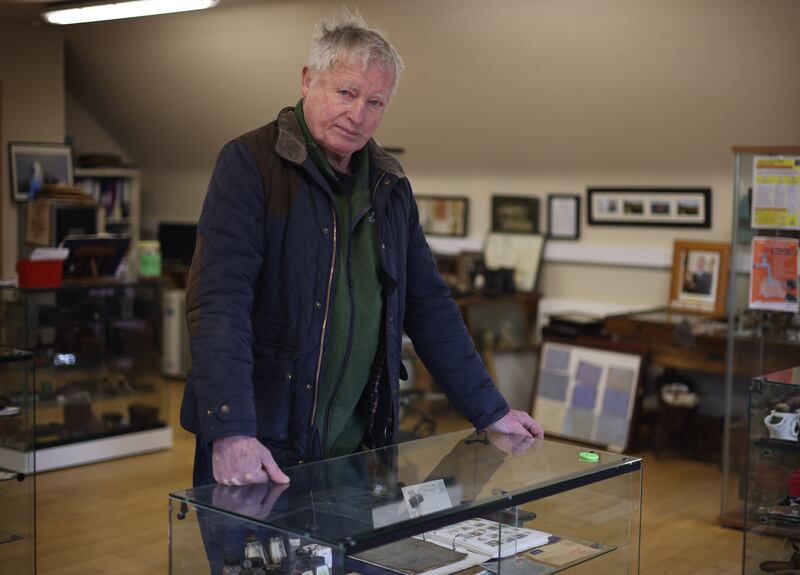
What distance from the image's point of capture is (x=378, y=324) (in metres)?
2.41

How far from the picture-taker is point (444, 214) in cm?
805

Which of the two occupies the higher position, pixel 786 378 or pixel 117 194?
pixel 117 194

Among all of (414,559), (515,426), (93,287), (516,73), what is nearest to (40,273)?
(93,287)

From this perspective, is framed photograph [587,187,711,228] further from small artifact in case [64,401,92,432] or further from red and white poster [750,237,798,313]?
small artifact in case [64,401,92,432]

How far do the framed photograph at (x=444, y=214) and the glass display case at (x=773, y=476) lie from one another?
13.7 ft

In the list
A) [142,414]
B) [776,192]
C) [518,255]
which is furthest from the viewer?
[518,255]

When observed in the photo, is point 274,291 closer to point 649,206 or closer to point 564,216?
point 649,206

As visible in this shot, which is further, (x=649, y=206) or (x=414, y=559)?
(x=649, y=206)

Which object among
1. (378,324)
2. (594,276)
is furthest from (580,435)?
(378,324)

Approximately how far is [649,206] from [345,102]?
16.0ft

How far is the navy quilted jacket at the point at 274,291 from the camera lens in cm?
210

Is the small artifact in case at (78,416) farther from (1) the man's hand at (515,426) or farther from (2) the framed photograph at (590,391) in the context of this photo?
(1) the man's hand at (515,426)

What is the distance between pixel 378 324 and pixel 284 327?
0.24 meters

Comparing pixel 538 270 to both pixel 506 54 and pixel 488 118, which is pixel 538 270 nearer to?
pixel 488 118
